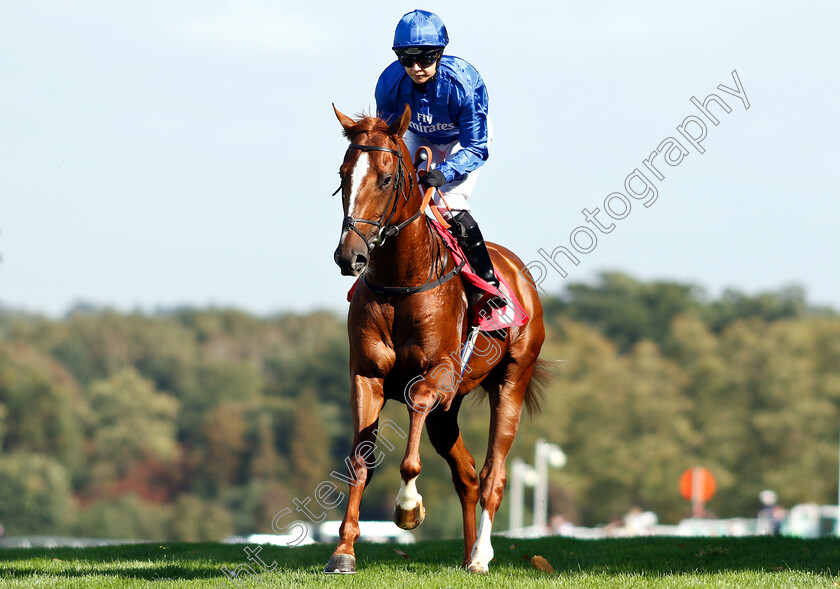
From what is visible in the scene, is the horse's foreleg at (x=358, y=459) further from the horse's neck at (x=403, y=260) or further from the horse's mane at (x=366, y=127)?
the horse's mane at (x=366, y=127)

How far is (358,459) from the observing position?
22.6 ft

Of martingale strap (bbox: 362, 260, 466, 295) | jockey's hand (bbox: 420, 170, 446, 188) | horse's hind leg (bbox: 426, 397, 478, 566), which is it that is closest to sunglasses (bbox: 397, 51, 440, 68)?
jockey's hand (bbox: 420, 170, 446, 188)

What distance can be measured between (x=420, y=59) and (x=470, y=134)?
749 mm

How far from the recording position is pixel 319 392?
76688 mm

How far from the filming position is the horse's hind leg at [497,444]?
754 centimetres

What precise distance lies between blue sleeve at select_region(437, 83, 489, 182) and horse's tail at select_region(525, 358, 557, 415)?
239 centimetres

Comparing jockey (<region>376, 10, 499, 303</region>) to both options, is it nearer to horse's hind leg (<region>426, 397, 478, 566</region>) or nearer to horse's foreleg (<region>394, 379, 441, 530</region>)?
horse's hind leg (<region>426, 397, 478, 566</region>)

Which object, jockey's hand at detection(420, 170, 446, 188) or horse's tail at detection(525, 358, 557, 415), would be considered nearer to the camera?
A: jockey's hand at detection(420, 170, 446, 188)

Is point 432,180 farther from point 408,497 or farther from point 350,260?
point 408,497

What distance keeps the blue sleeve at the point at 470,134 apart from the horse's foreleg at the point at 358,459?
168 centimetres

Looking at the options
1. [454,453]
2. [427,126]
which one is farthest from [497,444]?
[427,126]

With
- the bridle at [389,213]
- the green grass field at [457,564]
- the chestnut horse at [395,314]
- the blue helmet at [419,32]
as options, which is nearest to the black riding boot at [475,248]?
the chestnut horse at [395,314]

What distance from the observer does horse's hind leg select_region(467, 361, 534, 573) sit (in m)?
7.54

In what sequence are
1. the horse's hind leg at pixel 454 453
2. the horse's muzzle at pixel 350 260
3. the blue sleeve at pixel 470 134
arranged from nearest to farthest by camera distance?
the horse's muzzle at pixel 350 260 → the blue sleeve at pixel 470 134 → the horse's hind leg at pixel 454 453
